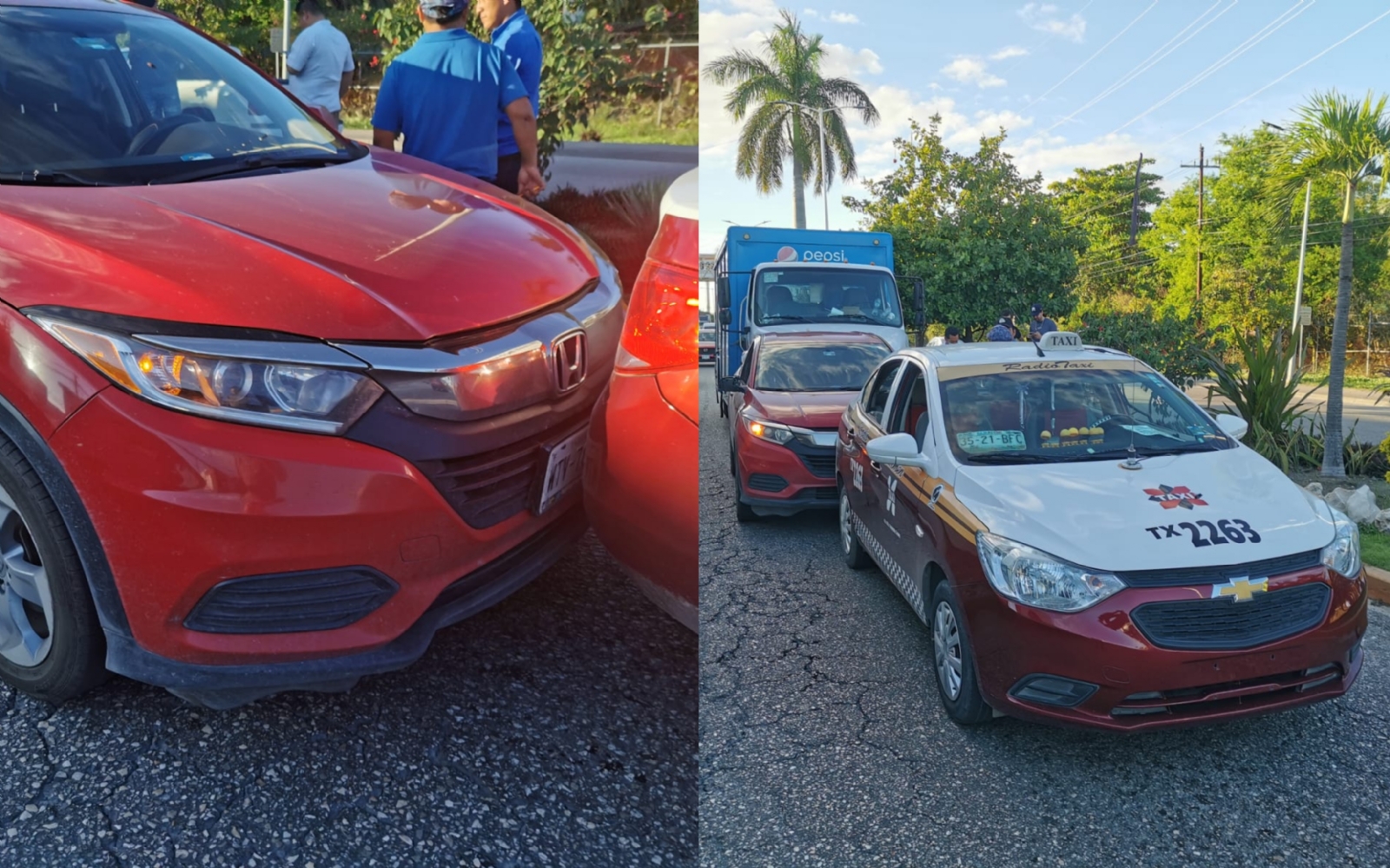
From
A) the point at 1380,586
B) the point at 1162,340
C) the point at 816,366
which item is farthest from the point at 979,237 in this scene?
the point at 1380,586

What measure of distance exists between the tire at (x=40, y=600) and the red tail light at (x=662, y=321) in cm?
96

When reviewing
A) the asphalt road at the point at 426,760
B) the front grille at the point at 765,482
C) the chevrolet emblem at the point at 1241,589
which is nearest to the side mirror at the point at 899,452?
the chevrolet emblem at the point at 1241,589

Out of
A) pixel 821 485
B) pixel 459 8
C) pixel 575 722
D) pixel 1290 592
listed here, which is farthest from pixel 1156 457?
pixel 459 8

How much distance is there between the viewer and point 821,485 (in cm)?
600

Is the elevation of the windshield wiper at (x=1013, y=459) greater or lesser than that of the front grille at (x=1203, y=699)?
greater

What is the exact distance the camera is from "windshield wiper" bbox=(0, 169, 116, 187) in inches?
58.5

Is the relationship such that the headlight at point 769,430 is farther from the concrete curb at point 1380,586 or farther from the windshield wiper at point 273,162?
the windshield wiper at point 273,162

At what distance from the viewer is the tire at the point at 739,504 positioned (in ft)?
19.1

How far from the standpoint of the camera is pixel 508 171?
63.9 inches

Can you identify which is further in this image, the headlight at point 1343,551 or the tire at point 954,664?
the tire at point 954,664

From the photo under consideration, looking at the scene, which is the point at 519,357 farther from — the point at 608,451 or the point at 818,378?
the point at 818,378

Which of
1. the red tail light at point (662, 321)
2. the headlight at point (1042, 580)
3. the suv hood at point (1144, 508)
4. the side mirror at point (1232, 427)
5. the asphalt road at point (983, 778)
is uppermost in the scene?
the red tail light at point (662, 321)

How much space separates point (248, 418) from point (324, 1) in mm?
694

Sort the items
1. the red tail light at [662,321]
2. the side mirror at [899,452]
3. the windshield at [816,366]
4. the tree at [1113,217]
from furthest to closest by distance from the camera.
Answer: the tree at [1113,217] < the windshield at [816,366] < the side mirror at [899,452] < the red tail light at [662,321]
